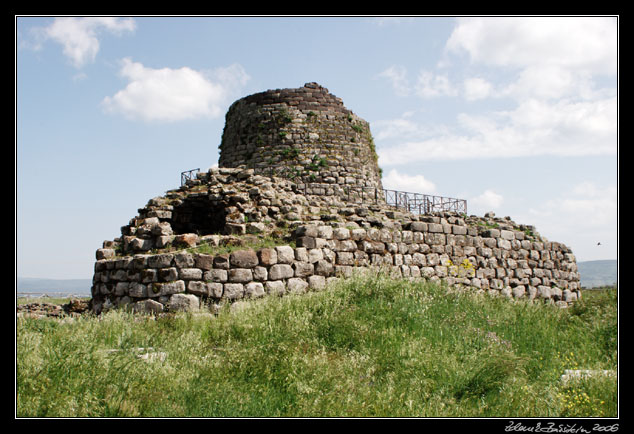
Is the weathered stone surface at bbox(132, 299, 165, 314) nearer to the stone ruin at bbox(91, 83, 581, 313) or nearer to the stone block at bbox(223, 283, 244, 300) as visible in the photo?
the stone ruin at bbox(91, 83, 581, 313)

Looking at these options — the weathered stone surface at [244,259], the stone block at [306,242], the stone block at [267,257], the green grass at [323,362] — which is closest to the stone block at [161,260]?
the weathered stone surface at [244,259]

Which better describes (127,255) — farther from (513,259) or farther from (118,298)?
(513,259)

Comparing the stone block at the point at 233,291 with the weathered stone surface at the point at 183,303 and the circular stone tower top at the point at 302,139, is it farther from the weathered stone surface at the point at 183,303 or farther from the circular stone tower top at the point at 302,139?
the circular stone tower top at the point at 302,139

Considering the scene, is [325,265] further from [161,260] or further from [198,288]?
[161,260]

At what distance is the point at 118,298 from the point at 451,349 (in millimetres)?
5903

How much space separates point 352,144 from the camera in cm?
1680

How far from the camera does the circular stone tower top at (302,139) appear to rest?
52.4 ft

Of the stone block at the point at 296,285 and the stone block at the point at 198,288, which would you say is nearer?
the stone block at the point at 198,288

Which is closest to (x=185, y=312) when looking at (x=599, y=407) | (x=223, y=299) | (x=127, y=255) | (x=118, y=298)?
(x=223, y=299)

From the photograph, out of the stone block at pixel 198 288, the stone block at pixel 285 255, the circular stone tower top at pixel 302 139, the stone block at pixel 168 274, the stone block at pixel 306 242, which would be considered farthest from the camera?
the circular stone tower top at pixel 302 139

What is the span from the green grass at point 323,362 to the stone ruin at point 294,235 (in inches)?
37.5

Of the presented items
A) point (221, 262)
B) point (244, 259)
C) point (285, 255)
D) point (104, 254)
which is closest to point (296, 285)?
point (285, 255)

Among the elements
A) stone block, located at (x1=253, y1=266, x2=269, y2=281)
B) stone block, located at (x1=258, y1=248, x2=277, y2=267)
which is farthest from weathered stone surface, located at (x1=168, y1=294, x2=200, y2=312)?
stone block, located at (x1=258, y1=248, x2=277, y2=267)

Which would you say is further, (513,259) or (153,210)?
(513,259)
